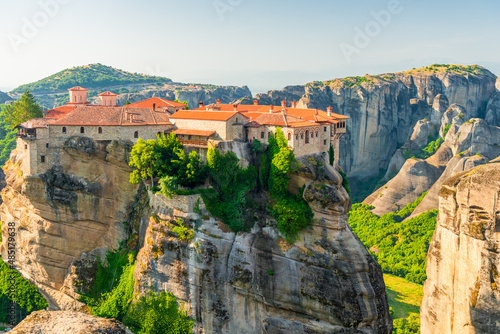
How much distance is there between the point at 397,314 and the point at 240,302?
23.0 m

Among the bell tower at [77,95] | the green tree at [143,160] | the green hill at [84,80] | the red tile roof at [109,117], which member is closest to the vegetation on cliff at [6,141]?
the bell tower at [77,95]

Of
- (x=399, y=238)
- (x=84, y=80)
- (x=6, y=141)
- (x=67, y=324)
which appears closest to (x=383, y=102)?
(x=399, y=238)

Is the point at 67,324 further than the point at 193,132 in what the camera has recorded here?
No

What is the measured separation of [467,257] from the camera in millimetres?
31797

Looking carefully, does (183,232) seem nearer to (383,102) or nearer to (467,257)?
(467,257)

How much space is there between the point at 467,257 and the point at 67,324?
29.8m

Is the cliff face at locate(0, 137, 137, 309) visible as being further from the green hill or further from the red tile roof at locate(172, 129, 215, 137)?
the green hill

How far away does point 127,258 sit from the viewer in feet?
144

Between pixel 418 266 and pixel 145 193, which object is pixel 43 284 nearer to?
pixel 145 193

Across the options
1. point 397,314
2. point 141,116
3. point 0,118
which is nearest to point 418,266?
point 397,314

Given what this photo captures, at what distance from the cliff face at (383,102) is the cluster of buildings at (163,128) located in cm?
5027

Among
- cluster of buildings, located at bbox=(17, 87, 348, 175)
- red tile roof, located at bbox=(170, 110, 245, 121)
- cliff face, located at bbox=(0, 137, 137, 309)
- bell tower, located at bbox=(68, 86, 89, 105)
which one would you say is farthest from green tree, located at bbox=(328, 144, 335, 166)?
bell tower, located at bbox=(68, 86, 89, 105)

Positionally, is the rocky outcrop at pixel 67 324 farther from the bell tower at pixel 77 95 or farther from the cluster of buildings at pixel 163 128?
the bell tower at pixel 77 95

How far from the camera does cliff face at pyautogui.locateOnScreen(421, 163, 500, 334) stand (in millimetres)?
30406
